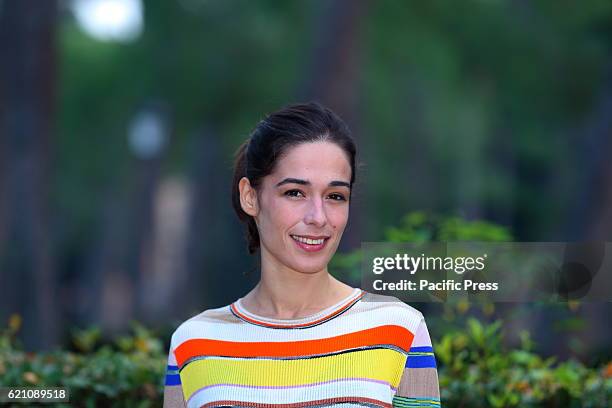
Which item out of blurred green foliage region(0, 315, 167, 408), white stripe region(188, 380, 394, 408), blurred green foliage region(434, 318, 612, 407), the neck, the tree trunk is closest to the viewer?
white stripe region(188, 380, 394, 408)

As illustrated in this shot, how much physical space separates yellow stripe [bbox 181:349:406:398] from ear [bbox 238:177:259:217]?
48 centimetres

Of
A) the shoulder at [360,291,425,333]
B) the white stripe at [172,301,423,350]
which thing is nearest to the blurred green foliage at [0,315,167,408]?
the white stripe at [172,301,423,350]

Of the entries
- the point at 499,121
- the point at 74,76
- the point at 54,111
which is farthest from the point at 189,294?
the point at 54,111

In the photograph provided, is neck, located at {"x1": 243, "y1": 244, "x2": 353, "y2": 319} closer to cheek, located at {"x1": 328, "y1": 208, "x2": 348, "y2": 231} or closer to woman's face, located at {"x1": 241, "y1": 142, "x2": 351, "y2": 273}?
woman's face, located at {"x1": 241, "y1": 142, "x2": 351, "y2": 273}

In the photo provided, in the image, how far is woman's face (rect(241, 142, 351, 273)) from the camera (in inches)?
108

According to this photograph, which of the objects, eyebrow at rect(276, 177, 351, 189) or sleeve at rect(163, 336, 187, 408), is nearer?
eyebrow at rect(276, 177, 351, 189)

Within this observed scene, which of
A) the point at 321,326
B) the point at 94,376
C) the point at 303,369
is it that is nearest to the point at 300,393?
the point at 303,369

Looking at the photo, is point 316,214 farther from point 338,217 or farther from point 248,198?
point 248,198

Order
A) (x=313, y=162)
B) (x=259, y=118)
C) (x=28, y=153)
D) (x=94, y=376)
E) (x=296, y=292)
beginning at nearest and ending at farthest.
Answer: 1. (x=313, y=162)
2. (x=296, y=292)
3. (x=94, y=376)
4. (x=259, y=118)
5. (x=28, y=153)

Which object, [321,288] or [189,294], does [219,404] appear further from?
[189,294]

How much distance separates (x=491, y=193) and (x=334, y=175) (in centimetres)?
2747

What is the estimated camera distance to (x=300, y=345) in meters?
2.73

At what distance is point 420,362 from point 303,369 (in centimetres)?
34

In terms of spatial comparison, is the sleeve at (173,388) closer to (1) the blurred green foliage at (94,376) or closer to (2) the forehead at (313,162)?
(2) the forehead at (313,162)
